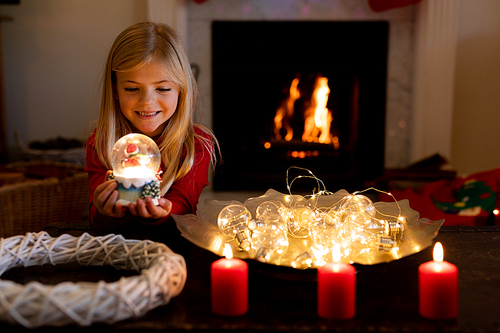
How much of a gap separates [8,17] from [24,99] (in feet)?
1.75

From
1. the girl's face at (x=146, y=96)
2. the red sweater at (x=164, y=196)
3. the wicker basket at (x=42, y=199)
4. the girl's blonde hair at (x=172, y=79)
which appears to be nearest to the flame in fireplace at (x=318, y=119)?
the wicker basket at (x=42, y=199)

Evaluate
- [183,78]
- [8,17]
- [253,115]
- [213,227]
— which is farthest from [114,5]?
[213,227]

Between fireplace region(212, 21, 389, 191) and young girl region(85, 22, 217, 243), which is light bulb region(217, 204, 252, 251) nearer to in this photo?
young girl region(85, 22, 217, 243)

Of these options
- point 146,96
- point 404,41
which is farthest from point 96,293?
point 404,41

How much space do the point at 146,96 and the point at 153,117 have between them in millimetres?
64

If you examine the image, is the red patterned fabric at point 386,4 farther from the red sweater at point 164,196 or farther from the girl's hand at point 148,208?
the girl's hand at point 148,208

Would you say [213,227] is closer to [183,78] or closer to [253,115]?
[183,78]

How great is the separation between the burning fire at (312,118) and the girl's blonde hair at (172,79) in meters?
1.76

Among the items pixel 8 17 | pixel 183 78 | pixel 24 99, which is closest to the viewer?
pixel 183 78

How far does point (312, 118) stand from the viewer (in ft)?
9.96

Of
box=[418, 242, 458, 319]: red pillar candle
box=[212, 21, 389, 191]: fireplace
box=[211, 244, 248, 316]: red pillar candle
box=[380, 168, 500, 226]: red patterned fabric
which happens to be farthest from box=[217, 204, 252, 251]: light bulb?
box=[212, 21, 389, 191]: fireplace

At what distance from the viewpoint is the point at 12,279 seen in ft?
2.48

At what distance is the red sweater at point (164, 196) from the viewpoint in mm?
1089

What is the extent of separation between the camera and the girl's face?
1141 millimetres
